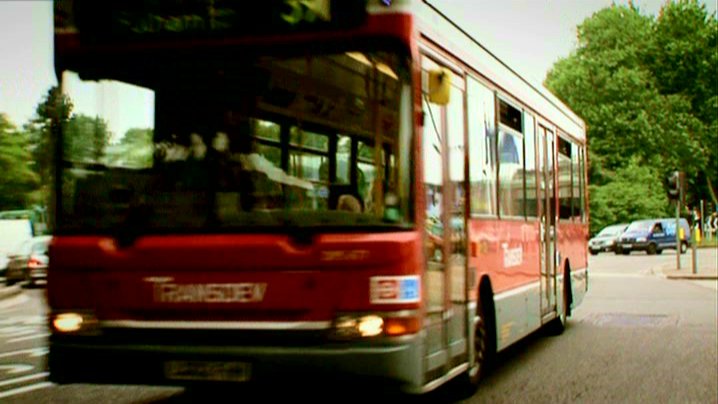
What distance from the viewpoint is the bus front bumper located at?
7125 mm

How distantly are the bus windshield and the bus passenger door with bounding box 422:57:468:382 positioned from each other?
1.47ft

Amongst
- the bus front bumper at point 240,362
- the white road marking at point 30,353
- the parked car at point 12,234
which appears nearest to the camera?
the bus front bumper at point 240,362

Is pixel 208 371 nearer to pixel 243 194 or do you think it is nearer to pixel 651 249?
pixel 243 194

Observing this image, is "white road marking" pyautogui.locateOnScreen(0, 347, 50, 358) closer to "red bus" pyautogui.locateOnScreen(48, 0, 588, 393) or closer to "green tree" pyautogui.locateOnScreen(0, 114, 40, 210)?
"red bus" pyautogui.locateOnScreen(48, 0, 588, 393)

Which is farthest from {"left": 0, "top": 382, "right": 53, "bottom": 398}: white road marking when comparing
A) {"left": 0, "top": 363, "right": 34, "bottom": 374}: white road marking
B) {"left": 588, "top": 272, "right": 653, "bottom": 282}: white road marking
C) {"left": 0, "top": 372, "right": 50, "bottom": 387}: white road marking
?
{"left": 588, "top": 272, "right": 653, "bottom": 282}: white road marking

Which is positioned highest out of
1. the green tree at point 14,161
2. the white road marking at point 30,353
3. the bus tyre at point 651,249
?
the green tree at point 14,161

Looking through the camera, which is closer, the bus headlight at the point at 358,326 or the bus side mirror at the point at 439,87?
the bus headlight at the point at 358,326

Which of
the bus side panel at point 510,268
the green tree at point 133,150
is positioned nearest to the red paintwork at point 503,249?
the bus side panel at point 510,268

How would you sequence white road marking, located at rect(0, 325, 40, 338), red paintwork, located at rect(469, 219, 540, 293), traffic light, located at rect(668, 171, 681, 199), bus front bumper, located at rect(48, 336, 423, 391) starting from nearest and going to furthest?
bus front bumper, located at rect(48, 336, 423, 391)
red paintwork, located at rect(469, 219, 540, 293)
white road marking, located at rect(0, 325, 40, 338)
traffic light, located at rect(668, 171, 681, 199)

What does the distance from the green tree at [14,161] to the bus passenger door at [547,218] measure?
43993mm

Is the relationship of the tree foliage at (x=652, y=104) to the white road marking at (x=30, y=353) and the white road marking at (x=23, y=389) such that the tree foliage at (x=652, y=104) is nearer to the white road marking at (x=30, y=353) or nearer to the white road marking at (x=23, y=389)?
the white road marking at (x=30, y=353)

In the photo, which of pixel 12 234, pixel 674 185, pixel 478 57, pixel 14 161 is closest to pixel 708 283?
pixel 674 185

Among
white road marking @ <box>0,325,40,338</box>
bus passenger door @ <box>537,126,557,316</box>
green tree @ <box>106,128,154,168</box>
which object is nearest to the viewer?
green tree @ <box>106,128,154,168</box>

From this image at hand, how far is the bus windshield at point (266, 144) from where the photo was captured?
7.30 metres
